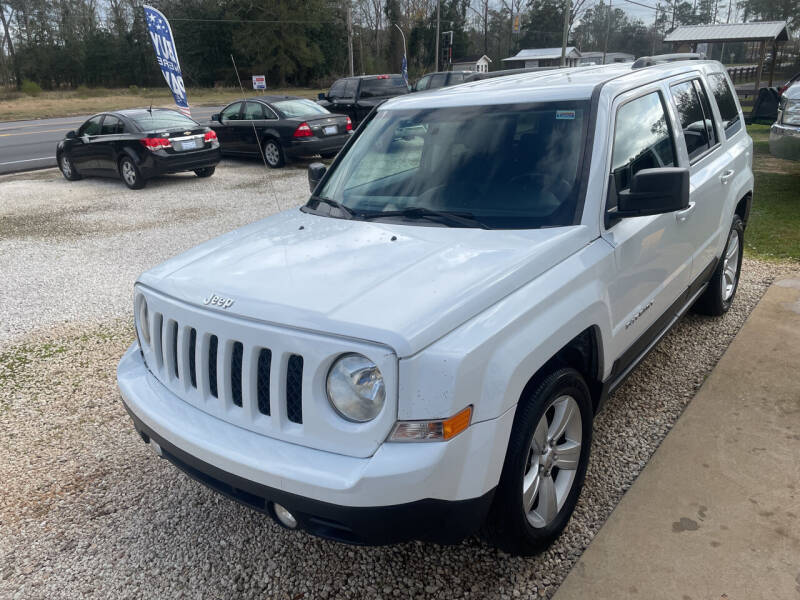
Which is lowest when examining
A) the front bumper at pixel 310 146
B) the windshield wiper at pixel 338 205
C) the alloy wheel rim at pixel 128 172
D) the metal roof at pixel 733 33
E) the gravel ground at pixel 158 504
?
the gravel ground at pixel 158 504

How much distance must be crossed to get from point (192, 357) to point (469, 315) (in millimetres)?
1168

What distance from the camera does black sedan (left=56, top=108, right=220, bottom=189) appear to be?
12172 mm

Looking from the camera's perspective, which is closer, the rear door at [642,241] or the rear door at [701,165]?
the rear door at [642,241]

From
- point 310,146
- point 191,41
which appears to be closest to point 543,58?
point 191,41

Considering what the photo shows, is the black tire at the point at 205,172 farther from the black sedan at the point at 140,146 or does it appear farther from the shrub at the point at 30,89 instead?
the shrub at the point at 30,89

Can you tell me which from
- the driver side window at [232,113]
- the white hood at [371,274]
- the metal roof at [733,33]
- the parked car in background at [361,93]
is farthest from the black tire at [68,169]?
the metal roof at [733,33]

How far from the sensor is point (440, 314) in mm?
2148

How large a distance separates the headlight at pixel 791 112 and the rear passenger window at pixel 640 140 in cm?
647

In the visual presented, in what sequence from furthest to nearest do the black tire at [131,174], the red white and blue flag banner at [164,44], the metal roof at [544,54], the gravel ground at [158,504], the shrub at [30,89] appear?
1. the metal roof at [544,54]
2. the shrub at [30,89]
3. the black tire at [131,174]
4. the red white and blue flag banner at [164,44]
5. the gravel ground at [158,504]

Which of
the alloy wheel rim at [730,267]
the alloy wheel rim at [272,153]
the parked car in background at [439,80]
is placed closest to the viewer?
the alloy wheel rim at [730,267]

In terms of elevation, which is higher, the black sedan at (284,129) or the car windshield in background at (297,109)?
the car windshield in background at (297,109)

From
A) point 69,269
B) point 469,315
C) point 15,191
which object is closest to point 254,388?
point 469,315

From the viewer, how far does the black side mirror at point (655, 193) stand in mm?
2717

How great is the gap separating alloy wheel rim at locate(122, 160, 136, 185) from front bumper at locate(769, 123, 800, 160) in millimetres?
11087
